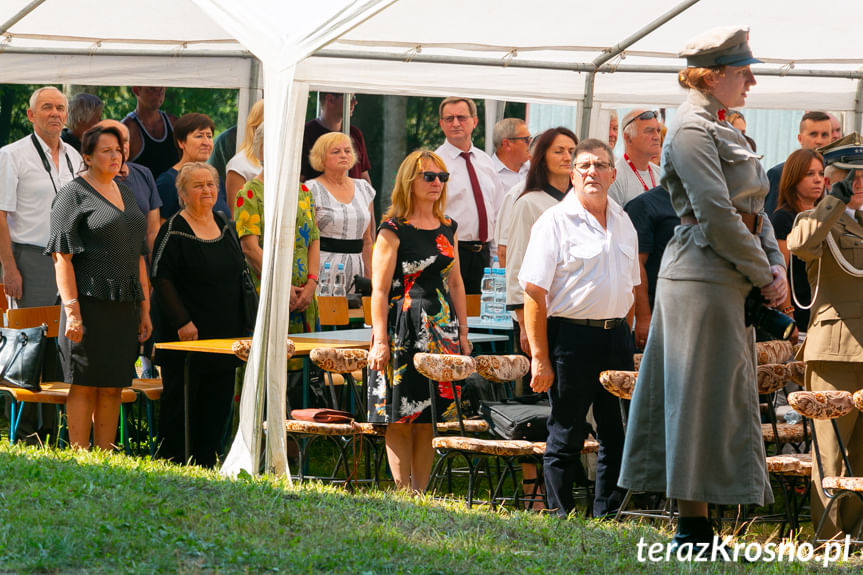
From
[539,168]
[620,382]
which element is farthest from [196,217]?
[620,382]

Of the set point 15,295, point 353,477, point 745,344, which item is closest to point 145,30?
point 15,295

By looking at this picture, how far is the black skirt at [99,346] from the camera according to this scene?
7707 mm

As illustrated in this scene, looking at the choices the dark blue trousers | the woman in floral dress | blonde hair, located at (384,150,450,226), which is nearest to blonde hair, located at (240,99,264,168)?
the woman in floral dress

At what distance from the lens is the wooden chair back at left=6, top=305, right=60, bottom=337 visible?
8219 millimetres

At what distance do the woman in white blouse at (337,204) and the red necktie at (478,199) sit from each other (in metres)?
1.05

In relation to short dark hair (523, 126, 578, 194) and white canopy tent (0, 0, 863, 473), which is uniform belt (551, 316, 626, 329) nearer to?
short dark hair (523, 126, 578, 194)

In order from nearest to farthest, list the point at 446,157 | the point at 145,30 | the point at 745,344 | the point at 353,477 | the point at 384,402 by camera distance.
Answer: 1. the point at 745,344
2. the point at 384,402
3. the point at 353,477
4. the point at 145,30
5. the point at 446,157

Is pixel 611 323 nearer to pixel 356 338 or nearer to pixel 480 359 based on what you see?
pixel 480 359

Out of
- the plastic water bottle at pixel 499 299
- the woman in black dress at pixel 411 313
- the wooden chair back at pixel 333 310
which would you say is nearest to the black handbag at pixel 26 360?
the wooden chair back at pixel 333 310

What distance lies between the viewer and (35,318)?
27.5ft

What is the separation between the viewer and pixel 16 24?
9.92 m

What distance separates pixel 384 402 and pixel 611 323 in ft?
4.51

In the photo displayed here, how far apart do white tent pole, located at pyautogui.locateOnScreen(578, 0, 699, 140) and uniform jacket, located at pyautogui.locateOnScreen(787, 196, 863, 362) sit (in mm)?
3218

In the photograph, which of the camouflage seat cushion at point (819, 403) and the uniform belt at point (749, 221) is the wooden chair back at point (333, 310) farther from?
the uniform belt at point (749, 221)
